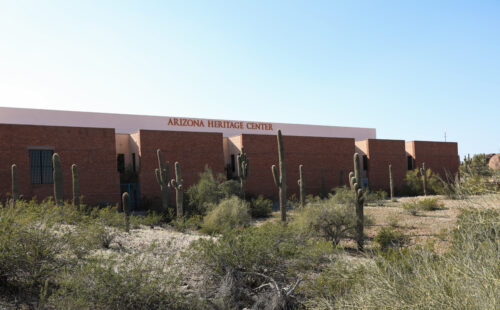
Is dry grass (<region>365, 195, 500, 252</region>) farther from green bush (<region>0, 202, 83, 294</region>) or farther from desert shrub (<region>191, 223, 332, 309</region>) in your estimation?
green bush (<region>0, 202, 83, 294</region>)

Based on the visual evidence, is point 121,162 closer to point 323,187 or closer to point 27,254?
point 323,187

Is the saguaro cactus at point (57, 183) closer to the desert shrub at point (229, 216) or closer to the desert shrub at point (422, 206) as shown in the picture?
the desert shrub at point (229, 216)

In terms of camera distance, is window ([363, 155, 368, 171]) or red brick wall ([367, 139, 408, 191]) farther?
window ([363, 155, 368, 171])

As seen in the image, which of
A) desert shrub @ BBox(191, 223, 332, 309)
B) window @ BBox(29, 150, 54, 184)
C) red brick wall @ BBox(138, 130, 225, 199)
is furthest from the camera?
red brick wall @ BBox(138, 130, 225, 199)

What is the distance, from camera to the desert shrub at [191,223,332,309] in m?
7.20

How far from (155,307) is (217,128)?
34176 millimetres

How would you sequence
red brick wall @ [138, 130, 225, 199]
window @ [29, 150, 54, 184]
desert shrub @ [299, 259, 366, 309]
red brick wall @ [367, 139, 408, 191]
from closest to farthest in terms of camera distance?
desert shrub @ [299, 259, 366, 309] → window @ [29, 150, 54, 184] → red brick wall @ [138, 130, 225, 199] → red brick wall @ [367, 139, 408, 191]

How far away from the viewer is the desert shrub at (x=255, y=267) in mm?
7203

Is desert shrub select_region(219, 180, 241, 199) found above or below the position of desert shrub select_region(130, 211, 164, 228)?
above

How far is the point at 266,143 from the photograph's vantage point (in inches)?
1268

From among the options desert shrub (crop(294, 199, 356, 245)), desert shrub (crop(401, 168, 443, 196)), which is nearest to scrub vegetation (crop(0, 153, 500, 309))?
desert shrub (crop(294, 199, 356, 245))

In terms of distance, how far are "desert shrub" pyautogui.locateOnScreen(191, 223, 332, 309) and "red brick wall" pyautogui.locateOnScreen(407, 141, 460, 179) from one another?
3620 cm

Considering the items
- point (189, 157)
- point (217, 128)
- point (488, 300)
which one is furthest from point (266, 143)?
point (488, 300)

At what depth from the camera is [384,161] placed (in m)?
38.7
